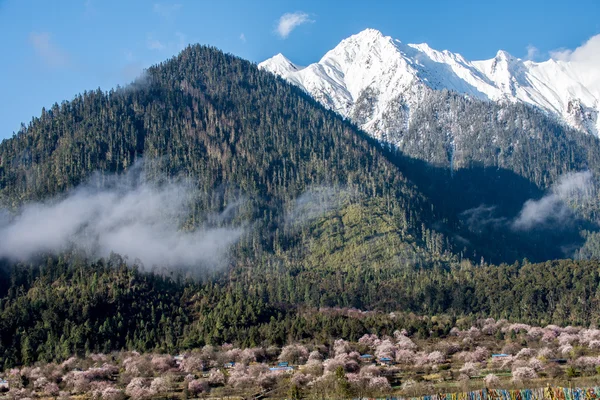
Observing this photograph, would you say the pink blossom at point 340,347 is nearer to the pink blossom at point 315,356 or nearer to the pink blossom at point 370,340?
the pink blossom at point 315,356

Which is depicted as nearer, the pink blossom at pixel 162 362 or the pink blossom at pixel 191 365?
the pink blossom at pixel 162 362

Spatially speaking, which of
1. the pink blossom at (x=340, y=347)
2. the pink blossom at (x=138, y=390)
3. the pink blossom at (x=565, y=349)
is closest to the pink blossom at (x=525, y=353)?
the pink blossom at (x=565, y=349)

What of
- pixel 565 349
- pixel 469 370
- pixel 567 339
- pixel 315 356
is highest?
pixel 315 356

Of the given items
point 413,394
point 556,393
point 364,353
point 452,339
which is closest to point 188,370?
point 364,353

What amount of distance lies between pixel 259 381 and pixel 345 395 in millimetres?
20859

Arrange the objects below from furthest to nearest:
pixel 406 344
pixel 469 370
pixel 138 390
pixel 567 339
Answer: pixel 406 344
pixel 567 339
pixel 469 370
pixel 138 390

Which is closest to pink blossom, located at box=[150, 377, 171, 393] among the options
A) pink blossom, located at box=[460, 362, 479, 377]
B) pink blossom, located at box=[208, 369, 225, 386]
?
pink blossom, located at box=[208, 369, 225, 386]

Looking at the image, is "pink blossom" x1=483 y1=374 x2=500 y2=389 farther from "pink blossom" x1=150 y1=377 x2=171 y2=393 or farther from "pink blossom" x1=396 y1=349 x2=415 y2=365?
"pink blossom" x1=150 y1=377 x2=171 y2=393

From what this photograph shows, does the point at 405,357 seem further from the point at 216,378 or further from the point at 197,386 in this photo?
the point at 197,386

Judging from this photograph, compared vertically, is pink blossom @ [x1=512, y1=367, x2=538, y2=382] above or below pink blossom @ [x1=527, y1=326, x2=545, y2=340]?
below

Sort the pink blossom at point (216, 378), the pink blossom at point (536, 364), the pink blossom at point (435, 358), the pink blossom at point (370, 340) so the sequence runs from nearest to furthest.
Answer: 1. the pink blossom at point (536, 364)
2. the pink blossom at point (216, 378)
3. the pink blossom at point (435, 358)
4. the pink blossom at point (370, 340)

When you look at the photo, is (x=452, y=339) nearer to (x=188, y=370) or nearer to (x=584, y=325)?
(x=584, y=325)

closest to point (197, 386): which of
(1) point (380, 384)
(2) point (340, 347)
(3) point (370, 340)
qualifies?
(1) point (380, 384)

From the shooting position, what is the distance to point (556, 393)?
10894 cm
